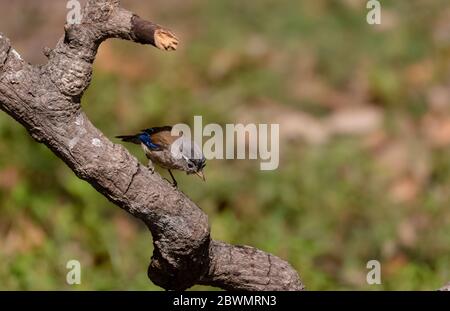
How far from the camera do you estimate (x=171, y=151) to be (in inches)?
139

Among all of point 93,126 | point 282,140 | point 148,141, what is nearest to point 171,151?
point 148,141

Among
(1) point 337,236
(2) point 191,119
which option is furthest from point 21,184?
(1) point 337,236

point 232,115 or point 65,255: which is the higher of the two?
point 232,115

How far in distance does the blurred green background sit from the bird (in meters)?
1.58

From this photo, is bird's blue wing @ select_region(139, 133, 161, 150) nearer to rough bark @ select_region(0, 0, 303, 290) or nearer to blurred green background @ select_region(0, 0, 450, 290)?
rough bark @ select_region(0, 0, 303, 290)

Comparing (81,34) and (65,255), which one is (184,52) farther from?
(81,34)

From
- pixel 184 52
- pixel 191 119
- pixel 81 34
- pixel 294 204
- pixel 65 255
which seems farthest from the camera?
pixel 184 52

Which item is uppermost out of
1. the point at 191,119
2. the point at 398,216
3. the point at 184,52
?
the point at 184,52

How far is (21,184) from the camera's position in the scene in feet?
19.8

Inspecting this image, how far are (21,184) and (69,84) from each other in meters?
2.78

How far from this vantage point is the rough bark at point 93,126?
10.9ft

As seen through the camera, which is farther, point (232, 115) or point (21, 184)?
point (232, 115)

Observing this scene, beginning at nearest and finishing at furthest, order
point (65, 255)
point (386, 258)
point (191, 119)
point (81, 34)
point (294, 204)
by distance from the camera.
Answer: point (81, 34), point (65, 255), point (386, 258), point (294, 204), point (191, 119)

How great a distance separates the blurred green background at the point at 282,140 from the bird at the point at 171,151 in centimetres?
158
